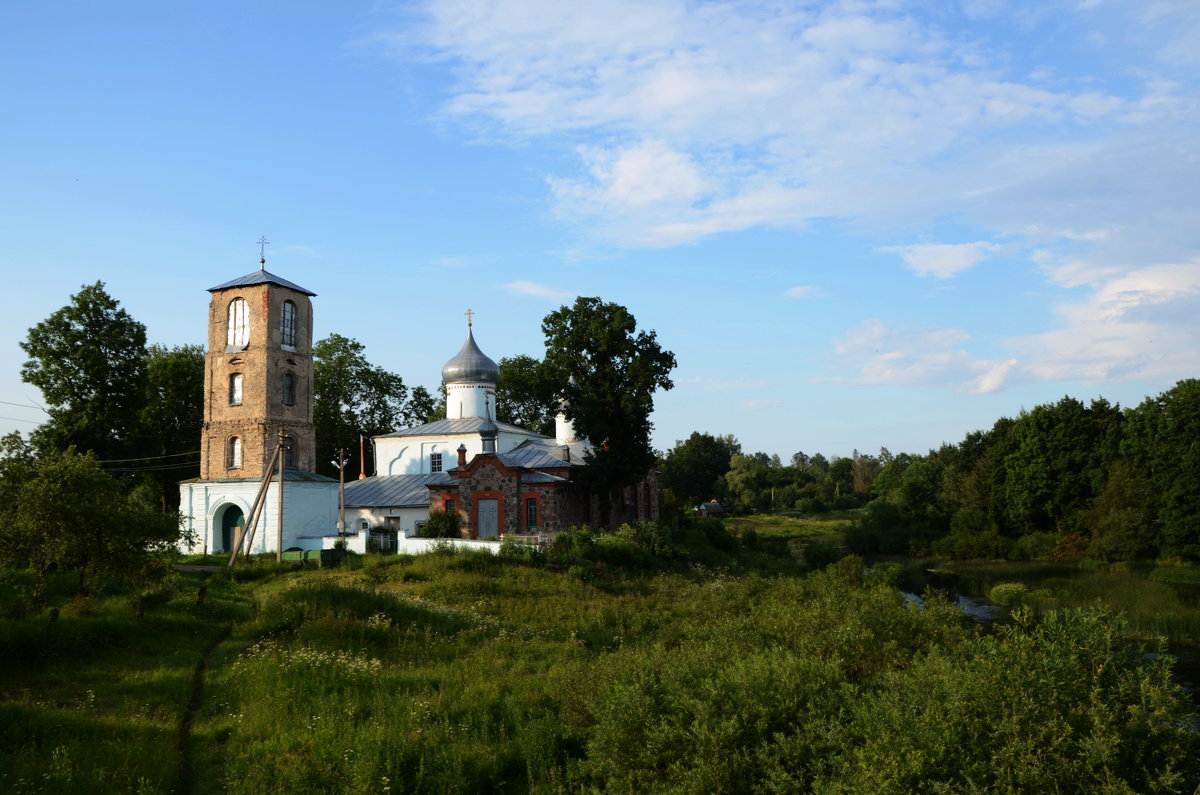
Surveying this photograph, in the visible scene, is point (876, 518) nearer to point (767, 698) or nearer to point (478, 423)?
point (478, 423)

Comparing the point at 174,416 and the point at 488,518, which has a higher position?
the point at 174,416

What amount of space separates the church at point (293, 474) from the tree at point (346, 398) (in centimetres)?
1504

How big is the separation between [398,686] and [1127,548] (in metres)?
45.6

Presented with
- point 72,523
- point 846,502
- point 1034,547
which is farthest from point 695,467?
point 72,523

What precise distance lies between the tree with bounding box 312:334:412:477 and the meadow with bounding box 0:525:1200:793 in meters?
38.5

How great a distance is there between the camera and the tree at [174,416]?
49812 millimetres

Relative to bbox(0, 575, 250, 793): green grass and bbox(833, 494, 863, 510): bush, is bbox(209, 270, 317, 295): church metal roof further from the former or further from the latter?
bbox(833, 494, 863, 510): bush

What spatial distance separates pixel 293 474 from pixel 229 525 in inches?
167

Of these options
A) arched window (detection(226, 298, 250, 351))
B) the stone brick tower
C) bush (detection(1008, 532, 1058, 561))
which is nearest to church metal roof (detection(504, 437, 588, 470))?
the stone brick tower

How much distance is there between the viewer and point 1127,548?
47406mm

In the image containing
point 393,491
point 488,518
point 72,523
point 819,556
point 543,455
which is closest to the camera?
point 72,523

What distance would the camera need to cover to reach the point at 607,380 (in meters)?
39.4

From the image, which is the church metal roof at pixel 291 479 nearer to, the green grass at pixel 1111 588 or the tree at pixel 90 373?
→ the tree at pixel 90 373

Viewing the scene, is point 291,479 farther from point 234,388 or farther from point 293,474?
point 234,388
